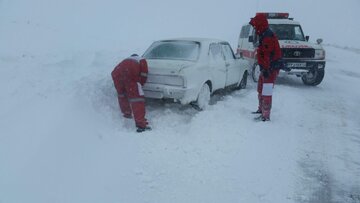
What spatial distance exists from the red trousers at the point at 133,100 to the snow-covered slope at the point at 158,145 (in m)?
0.26

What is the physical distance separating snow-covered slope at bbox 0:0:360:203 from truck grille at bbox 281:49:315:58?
171 cm

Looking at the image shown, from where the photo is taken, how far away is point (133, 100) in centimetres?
703

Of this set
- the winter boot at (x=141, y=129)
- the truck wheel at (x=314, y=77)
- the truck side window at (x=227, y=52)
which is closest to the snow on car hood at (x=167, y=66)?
the winter boot at (x=141, y=129)

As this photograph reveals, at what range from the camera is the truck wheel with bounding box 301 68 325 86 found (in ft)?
40.7

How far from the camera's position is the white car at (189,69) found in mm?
7566

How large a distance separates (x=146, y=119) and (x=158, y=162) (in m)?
1.56

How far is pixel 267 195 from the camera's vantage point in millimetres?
4977

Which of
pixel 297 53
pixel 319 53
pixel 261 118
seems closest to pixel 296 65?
pixel 297 53

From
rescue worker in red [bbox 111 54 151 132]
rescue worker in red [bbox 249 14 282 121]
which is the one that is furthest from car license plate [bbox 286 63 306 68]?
rescue worker in red [bbox 111 54 151 132]

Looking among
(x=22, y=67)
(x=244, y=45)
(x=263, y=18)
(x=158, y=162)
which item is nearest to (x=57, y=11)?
(x=244, y=45)

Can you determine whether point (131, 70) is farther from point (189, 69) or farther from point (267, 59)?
point (267, 59)

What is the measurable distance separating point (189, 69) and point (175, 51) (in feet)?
3.10

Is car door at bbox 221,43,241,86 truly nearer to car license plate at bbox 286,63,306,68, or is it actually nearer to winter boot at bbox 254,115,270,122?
winter boot at bbox 254,115,270,122

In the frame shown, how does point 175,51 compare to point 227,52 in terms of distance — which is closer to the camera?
point 175,51
